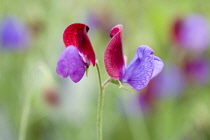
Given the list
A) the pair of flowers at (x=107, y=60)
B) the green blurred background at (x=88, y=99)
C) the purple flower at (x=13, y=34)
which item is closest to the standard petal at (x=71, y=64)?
the pair of flowers at (x=107, y=60)

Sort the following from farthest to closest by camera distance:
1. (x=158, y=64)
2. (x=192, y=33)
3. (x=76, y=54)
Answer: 1. (x=192, y=33)
2. (x=158, y=64)
3. (x=76, y=54)

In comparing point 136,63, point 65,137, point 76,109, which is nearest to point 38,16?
point 76,109

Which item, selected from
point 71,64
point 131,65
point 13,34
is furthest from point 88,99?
point 71,64

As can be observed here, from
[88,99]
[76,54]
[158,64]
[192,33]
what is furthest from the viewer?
[192,33]

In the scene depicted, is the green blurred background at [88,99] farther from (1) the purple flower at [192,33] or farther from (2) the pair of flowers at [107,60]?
(2) the pair of flowers at [107,60]

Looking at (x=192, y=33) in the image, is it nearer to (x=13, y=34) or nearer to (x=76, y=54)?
(x=13, y=34)

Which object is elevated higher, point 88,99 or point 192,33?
point 192,33

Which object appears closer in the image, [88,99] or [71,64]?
[71,64]
